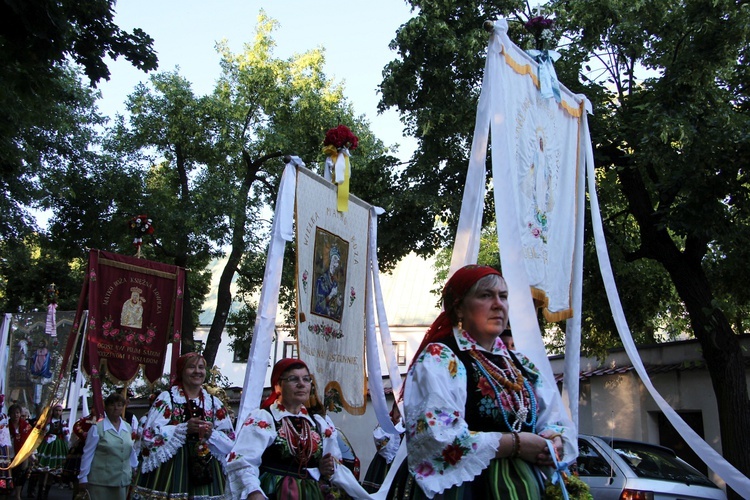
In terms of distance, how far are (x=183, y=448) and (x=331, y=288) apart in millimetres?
2074

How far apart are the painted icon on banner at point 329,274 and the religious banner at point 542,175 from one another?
96.3 inches

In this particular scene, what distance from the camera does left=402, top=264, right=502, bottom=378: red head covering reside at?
11.3 ft

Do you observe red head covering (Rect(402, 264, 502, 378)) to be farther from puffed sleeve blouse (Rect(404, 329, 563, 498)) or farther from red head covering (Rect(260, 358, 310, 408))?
red head covering (Rect(260, 358, 310, 408))

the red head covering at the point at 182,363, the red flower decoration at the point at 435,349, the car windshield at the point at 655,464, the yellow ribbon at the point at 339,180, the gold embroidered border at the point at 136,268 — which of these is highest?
the yellow ribbon at the point at 339,180

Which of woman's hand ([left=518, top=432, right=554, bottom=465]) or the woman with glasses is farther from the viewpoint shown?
the woman with glasses

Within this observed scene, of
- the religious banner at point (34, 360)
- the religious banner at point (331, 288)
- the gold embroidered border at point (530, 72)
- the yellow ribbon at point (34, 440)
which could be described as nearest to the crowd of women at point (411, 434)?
the religious banner at point (331, 288)

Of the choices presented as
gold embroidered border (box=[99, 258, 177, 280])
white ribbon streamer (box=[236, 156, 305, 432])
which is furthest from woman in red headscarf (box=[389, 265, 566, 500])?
gold embroidered border (box=[99, 258, 177, 280])

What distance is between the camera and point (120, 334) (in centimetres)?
1083

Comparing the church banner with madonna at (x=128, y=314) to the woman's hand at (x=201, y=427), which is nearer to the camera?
the woman's hand at (x=201, y=427)

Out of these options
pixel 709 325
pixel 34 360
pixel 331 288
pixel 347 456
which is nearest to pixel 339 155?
pixel 331 288

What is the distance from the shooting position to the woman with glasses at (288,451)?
16.3 ft

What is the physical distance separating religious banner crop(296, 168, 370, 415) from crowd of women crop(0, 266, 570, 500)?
0.62m

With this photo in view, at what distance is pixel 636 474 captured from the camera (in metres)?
7.89

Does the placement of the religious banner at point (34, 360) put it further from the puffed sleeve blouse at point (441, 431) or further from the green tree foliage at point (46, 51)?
the puffed sleeve blouse at point (441, 431)
